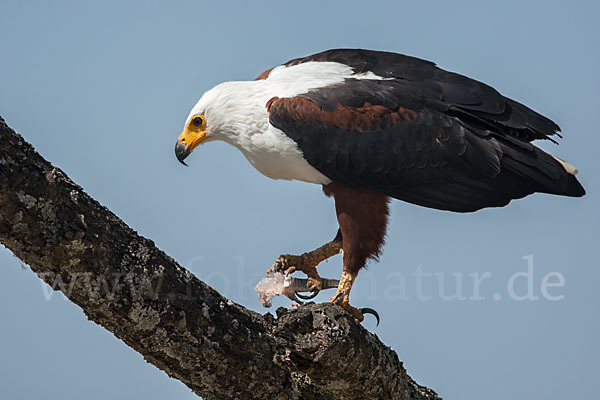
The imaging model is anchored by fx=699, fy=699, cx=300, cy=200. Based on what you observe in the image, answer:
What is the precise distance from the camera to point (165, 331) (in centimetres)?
339

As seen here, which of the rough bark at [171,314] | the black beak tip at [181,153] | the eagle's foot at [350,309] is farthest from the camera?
the black beak tip at [181,153]

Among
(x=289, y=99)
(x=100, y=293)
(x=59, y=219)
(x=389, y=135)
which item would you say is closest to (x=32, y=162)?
(x=59, y=219)

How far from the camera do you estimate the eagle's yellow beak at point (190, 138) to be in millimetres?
4961

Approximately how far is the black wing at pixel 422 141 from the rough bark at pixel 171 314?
3.92ft

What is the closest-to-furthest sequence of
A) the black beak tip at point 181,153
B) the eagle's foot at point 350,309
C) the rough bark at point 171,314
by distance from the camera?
the rough bark at point 171,314
the eagle's foot at point 350,309
the black beak tip at point 181,153

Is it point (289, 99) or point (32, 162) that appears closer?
point (32, 162)

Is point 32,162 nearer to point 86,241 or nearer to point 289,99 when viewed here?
point 86,241

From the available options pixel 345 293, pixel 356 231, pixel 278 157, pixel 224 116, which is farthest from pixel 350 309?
pixel 224 116

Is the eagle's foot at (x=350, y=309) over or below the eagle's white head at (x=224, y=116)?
below

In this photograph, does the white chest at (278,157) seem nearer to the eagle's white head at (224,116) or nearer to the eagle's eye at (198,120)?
the eagle's white head at (224,116)

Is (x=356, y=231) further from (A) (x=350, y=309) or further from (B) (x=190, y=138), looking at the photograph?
(B) (x=190, y=138)

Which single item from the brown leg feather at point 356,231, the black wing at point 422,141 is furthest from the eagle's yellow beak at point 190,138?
the brown leg feather at point 356,231

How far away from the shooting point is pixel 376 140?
4.75 meters

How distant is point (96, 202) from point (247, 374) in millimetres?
1260
